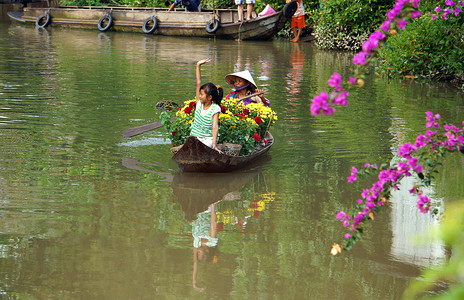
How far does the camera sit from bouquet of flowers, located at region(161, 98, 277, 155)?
7809 millimetres

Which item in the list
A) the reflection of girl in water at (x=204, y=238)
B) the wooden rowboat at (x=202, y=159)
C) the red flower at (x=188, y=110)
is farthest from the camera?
the red flower at (x=188, y=110)

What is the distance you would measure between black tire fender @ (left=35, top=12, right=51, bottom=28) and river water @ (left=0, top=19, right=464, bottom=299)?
1415 cm

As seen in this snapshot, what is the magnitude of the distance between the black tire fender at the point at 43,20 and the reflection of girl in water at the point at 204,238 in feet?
73.8

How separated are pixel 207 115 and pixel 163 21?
60.3 ft

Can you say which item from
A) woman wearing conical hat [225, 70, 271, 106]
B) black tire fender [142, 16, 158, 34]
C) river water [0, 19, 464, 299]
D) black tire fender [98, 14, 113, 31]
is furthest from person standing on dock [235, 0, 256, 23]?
woman wearing conical hat [225, 70, 271, 106]

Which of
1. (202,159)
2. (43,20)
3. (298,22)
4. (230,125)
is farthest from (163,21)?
(202,159)

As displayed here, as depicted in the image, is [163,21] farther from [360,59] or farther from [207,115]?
[360,59]

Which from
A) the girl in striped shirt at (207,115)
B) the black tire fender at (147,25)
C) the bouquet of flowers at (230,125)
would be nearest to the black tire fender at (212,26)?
the black tire fender at (147,25)

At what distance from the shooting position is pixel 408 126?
10.5 m

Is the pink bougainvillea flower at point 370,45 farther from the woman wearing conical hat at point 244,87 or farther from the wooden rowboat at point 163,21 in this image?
the wooden rowboat at point 163,21

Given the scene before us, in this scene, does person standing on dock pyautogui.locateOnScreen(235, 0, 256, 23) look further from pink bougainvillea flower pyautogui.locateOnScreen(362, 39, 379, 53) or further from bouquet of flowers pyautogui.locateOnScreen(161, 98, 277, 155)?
pink bougainvillea flower pyautogui.locateOnScreen(362, 39, 379, 53)

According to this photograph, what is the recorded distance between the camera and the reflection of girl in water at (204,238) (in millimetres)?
5230

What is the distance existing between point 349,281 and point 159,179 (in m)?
3.28

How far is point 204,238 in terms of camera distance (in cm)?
572
